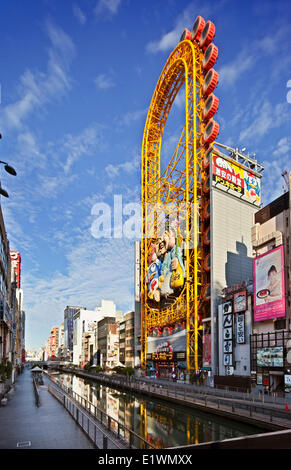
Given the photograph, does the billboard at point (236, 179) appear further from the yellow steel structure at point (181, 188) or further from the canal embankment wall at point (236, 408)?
the canal embankment wall at point (236, 408)

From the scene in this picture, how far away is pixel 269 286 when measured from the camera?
51000 millimetres

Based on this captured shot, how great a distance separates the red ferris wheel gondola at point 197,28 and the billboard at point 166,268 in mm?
40059

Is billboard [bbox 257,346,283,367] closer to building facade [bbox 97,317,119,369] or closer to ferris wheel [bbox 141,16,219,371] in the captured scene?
ferris wheel [bbox 141,16,219,371]

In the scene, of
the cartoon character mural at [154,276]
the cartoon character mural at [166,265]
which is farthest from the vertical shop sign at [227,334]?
the cartoon character mural at [154,276]

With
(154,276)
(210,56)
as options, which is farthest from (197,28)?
(154,276)

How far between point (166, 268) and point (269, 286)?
1503 inches

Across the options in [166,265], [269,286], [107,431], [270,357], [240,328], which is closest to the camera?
[107,431]

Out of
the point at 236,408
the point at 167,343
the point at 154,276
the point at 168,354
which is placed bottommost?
the point at 168,354

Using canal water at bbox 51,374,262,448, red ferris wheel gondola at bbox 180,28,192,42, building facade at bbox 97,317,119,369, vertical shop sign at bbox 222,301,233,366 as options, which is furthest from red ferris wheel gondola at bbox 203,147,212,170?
building facade at bbox 97,317,119,369

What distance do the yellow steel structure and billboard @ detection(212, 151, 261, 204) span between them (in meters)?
3.61

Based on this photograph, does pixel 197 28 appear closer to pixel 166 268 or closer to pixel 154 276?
pixel 166 268

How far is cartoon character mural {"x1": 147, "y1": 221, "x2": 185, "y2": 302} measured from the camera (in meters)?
81.2

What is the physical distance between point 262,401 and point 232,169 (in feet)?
169
